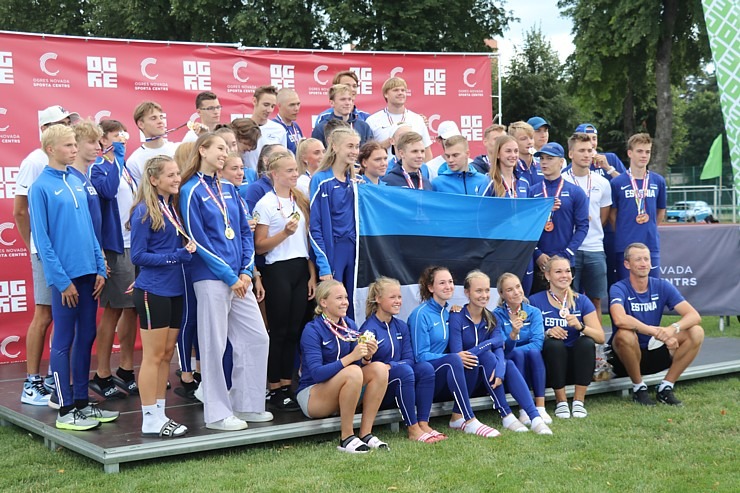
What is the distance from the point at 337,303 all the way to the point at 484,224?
6.00ft

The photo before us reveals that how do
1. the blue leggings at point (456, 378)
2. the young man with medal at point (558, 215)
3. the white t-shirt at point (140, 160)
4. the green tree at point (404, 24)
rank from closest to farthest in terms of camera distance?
the blue leggings at point (456, 378)
the white t-shirt at point (140, 160)
the young man with medal at point (558, 215)
the green tree at point (404, 24)

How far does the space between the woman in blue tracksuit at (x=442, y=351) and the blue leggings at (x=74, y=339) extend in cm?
229

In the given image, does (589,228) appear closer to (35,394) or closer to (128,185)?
(128,185)

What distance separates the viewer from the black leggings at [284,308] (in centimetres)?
648

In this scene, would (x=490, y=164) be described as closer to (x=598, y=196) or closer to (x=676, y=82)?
(x=598, y=196)

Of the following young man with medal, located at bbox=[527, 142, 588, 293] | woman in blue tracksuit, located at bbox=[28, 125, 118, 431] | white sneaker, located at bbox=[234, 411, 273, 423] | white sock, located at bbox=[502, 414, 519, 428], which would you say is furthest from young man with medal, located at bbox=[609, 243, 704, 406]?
woman in blue tracksuit, located at bbox=[28, 125, 118, 431]

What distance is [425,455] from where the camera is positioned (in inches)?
221

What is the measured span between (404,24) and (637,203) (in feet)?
51.5

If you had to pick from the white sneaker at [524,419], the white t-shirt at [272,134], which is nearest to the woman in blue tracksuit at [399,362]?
the white sneaker at [524,419]

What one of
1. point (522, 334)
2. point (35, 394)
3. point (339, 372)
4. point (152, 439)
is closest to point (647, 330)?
point (522, 334)

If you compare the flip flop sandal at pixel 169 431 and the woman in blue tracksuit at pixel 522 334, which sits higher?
the woman in blue tracksuit at pixel 522 334

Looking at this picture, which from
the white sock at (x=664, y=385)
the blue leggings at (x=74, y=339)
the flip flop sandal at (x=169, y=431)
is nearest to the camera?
the flip flop sandal at (x=169, y=431)

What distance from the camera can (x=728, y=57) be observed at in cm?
777

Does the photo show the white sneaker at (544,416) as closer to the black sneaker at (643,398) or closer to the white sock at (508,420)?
the white sock at (508,420)
